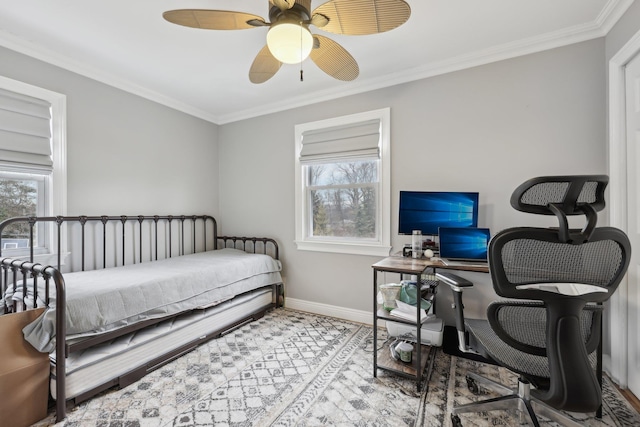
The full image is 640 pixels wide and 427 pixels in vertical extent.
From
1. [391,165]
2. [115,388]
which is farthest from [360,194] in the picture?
[115,388]

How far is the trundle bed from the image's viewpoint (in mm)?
1610

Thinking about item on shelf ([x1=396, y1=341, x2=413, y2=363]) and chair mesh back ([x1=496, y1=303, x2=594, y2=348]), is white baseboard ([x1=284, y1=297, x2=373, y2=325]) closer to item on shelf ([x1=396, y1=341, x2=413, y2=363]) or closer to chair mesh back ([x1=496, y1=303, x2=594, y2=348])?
item on shelf ([x1=396, y1=341, x2=413, y2=363])

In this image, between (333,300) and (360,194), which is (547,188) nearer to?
(360,194)

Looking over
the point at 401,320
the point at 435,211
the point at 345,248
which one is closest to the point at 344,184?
the point at 345,248

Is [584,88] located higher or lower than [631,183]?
higher

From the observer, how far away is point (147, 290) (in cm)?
202

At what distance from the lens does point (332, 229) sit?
3234 mm

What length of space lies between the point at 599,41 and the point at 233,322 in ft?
12.1

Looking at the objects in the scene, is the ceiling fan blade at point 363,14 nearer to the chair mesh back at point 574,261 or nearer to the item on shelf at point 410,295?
the chair mesh back at point 574,261

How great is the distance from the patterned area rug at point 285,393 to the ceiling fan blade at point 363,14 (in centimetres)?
212

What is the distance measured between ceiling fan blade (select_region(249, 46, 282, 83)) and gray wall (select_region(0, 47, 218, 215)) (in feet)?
5.44

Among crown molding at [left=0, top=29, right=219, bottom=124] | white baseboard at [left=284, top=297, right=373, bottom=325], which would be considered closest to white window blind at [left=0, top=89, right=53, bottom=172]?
crown molding at [left=0, top=29, right=219, bottom=124]

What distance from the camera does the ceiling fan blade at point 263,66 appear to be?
6.24 ft

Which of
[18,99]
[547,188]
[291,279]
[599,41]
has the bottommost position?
[291,279]
